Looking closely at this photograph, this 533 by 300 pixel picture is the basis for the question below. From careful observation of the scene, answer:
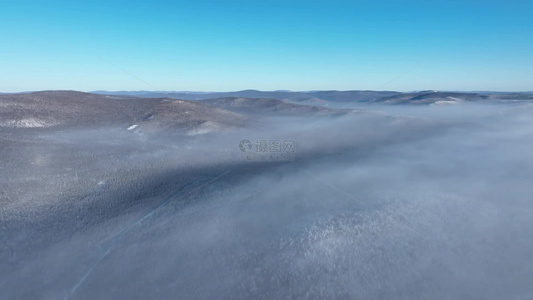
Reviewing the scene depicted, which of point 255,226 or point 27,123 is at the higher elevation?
point 27,123

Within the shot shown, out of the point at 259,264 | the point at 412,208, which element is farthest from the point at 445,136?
the point at 259,264

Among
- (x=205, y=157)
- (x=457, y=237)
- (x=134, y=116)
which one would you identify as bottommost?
(x=457, y=237)

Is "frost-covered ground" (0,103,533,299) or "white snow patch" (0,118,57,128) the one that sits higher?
"white snow patch" (0,118,57,128)

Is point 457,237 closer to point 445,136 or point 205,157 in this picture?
point 205,157

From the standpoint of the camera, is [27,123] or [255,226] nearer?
[255,226]

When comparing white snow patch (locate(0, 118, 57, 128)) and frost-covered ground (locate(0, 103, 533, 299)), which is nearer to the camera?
frost-covered ground (locate(0, 103, 533, 299))

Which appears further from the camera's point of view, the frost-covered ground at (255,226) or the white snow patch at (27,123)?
the white snow patch at (27,123)

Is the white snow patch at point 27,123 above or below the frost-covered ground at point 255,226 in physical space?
above

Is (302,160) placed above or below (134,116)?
below
